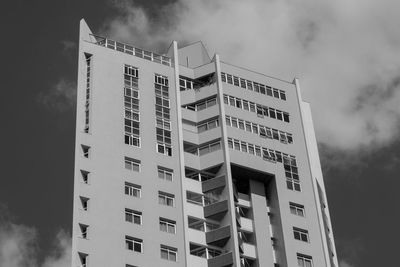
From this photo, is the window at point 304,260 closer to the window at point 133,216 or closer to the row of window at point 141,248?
the row of window at point 141,248

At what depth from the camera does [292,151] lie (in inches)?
3674

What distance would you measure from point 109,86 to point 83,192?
43.5 ft

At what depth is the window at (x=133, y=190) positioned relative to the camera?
83.8 m

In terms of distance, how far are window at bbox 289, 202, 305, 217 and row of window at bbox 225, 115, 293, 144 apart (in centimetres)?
737

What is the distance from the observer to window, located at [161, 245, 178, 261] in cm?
8125

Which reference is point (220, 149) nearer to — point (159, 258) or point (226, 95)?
point (226, 95)

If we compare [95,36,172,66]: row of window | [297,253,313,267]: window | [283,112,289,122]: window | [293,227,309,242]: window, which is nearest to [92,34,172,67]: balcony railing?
[95,36,172,66]: row of window

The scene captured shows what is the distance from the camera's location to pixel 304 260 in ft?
282

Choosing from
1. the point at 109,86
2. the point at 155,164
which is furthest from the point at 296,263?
the point at 109,86

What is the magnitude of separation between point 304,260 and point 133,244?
15.6 meters

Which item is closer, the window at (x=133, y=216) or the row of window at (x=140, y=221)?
the window at (x=133, y=216)

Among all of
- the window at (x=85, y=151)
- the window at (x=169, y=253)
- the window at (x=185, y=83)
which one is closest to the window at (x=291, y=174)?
the window at (x=185, y=83)

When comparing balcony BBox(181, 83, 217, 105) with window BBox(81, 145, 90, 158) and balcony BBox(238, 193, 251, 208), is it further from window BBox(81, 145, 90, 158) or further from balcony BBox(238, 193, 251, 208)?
window BBox(81, 145, 90, 158)

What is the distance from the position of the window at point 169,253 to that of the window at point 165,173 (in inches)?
294
